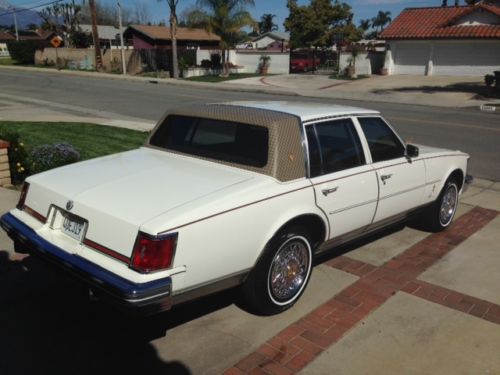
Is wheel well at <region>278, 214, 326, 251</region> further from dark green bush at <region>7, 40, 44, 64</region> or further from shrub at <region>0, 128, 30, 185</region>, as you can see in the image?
dark green bush at <region>7, 40, 44, 64</region>

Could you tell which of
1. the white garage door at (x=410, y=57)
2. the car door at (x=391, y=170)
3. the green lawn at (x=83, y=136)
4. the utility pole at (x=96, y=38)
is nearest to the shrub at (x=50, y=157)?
the green lawn at (x=83, y=136)

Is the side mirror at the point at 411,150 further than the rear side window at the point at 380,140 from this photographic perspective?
Yes

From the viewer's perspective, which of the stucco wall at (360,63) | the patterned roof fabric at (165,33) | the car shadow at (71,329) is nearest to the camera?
the car shadow at (71,329)

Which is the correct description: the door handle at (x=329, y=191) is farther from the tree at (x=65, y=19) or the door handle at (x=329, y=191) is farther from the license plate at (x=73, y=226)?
the tree at (x=65, y=19)

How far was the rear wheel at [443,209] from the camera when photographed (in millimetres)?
5812

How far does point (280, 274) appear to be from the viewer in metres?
4.02

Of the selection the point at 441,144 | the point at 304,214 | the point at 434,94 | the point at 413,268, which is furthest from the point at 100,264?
the point at 434,94

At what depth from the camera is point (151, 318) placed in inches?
154

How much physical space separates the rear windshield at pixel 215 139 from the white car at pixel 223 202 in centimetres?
1

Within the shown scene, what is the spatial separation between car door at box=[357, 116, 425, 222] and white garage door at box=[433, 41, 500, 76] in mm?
32319

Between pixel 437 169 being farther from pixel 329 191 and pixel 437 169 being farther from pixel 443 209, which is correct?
pixel 329 191

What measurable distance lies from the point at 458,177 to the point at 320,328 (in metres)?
3.24

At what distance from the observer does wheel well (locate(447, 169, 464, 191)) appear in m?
5.98

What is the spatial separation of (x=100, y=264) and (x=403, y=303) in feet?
8.25
